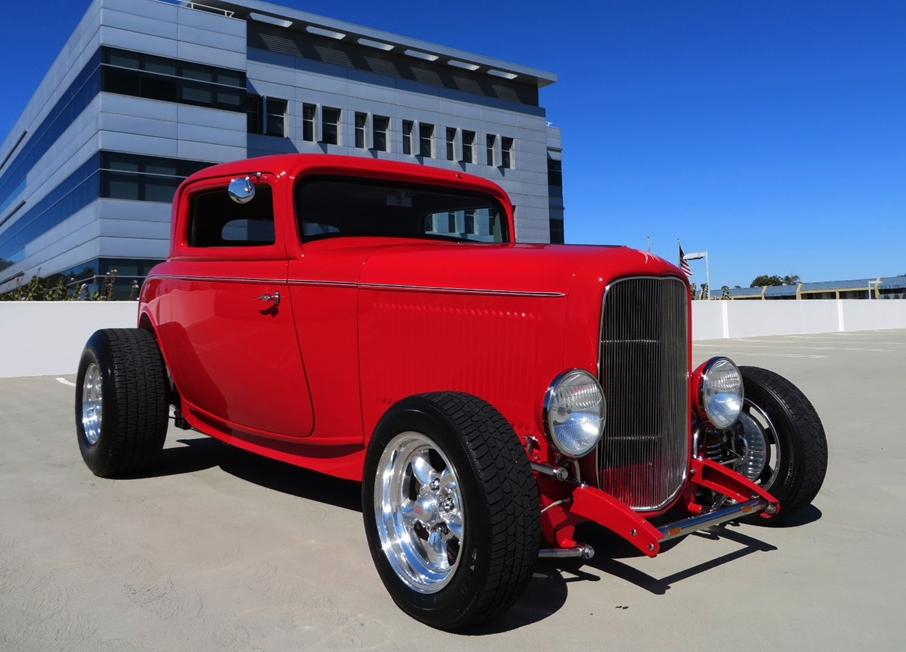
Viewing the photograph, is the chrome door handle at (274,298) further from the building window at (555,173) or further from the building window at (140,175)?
the building window at (555,173)

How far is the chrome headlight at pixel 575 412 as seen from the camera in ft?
8.63

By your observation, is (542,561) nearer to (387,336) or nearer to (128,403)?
(387,336)

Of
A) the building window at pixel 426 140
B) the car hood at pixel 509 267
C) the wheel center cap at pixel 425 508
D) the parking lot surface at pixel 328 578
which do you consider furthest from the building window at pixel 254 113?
the wheel center cap at pixel 425 508

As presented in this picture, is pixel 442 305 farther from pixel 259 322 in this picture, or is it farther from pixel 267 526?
pixel 267 526

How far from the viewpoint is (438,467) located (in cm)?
288

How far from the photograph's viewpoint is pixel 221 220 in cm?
467

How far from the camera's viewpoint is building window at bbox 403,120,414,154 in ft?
116

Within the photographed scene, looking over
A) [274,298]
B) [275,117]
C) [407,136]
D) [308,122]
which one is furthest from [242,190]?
[407,136]

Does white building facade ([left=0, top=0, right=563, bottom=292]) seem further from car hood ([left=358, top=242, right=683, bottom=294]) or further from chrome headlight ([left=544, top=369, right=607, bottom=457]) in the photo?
chrome headlight ([left=544, top=369, right=607, bottom=457])

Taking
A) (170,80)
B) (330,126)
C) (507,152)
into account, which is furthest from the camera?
(507,152)

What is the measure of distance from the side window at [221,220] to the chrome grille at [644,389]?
2.21m

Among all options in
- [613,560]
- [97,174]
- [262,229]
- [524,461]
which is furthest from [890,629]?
[97,174]

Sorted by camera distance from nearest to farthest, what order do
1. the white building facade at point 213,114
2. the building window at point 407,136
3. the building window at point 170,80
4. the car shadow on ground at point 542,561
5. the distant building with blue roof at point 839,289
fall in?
the car shadow on ground at point 542,561 → the building window at point 170,80 → the white building facade at point 213,114 → the building window at point 407,136 → the distant building with blue roof at point 839,289

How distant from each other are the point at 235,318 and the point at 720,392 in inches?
97.3
